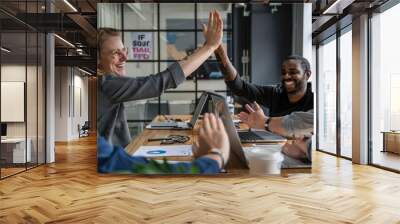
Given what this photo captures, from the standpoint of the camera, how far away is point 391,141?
7523 mm

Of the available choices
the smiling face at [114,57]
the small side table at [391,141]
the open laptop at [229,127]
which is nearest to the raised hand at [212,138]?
the open laptop at [229,127]

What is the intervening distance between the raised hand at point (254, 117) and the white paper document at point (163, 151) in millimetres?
590

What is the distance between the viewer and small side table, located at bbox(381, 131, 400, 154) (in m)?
7.39

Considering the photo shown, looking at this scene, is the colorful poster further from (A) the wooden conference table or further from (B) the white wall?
(B) the white wall

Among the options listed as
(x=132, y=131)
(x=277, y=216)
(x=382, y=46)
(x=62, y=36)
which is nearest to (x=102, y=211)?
(x=132, y=131)

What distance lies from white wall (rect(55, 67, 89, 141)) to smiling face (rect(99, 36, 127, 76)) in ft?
39.6

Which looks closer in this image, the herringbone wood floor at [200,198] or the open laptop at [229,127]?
the open laptop at [229,127]

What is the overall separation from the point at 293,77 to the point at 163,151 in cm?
144

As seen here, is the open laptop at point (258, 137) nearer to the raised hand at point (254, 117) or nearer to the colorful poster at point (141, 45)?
the raised hand at point (254, 117)

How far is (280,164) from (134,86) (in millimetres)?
1592

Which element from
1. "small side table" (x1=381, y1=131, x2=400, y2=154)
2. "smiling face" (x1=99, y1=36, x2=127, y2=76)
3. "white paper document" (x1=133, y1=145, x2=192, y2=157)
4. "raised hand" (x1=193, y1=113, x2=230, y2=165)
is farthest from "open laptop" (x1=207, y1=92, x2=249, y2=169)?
"small side table" (x1=381, y1=131, x2=400, y2=154)

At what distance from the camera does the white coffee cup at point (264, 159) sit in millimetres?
3771

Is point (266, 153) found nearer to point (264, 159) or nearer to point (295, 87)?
point (264, 159)

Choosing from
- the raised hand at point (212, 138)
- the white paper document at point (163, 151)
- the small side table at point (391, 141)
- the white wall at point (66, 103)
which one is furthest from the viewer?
the white wall at point (66, 103)
